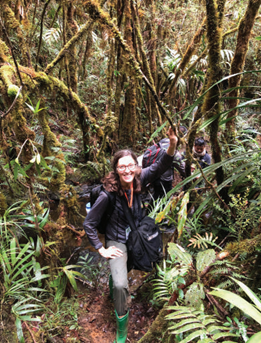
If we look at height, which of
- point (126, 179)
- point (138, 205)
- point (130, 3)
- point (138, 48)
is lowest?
point (138, 205)

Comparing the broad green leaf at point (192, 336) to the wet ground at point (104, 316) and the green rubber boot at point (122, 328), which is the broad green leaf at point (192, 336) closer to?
the green rubber boot at point (122, 328)

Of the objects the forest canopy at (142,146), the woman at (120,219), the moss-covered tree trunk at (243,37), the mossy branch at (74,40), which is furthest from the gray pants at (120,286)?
the mossy branch at (74,40)

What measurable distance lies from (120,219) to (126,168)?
Answer: 584mm

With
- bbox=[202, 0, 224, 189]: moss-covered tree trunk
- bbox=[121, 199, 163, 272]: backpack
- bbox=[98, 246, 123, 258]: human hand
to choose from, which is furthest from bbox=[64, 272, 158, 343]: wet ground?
bbox=[202, 0, 224, 189]: moss-covered tree trunk

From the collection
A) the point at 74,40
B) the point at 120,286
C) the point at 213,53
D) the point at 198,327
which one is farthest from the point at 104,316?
the point at 74,40

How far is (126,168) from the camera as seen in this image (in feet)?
7.18

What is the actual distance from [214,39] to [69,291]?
3020mm

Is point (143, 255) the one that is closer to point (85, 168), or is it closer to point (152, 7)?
point (85, 168)

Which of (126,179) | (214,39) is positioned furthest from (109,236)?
(214,39)

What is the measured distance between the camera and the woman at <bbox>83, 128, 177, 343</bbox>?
2.11 m

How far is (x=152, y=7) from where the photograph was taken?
5520 mm

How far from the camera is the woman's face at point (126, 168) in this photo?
2189 millimetres

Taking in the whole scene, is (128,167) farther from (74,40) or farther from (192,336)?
(74,40)

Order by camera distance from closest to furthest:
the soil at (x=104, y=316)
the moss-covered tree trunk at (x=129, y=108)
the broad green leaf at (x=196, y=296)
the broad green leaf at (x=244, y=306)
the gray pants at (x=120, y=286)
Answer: the broad green leaf at (x=244, y=306), the broad green leaf at (x=196, y=296), the gray pants at (x=120, y=286), the soil at (x=104, y=316), the moss-covered tree trunk at (x=129, y=108)
